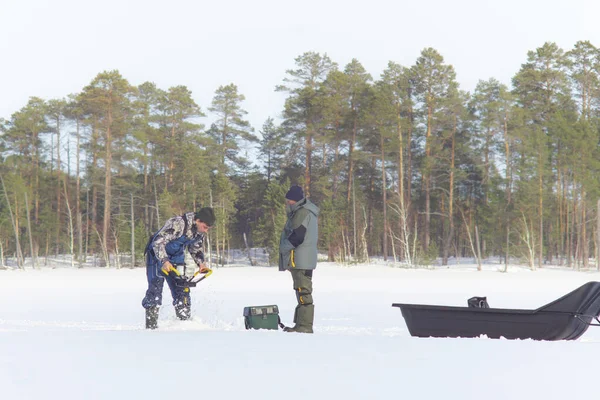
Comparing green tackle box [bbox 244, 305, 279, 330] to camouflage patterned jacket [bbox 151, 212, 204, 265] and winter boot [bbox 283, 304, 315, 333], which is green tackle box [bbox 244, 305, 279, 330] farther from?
camouflage patterned jacket [bbox 151, 212, 204, 265]

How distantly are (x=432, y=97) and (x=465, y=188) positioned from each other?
33.4 feet

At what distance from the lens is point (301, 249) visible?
24.1ft

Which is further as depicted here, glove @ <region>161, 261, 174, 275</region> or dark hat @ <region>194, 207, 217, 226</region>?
dark hat @ <region>194, 207, 217, 226</region>

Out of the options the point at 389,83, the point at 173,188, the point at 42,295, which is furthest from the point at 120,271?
the point at 389,83

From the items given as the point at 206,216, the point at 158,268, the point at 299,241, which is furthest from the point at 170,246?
the point at 299,241

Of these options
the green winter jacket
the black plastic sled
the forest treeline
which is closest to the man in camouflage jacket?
the green winter jacket

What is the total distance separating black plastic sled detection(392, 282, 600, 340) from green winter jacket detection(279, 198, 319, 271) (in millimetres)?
1137

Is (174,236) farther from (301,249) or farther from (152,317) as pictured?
(301,249)

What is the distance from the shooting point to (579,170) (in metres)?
36.8

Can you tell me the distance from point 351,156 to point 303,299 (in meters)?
32.8

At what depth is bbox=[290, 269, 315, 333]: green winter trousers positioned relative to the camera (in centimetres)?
739

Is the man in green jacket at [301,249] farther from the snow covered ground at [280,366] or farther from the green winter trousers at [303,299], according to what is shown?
the snow covered ground at [280,366]

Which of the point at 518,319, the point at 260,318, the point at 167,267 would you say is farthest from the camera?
the point at 260,318

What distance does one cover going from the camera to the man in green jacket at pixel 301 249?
7.34 meters
